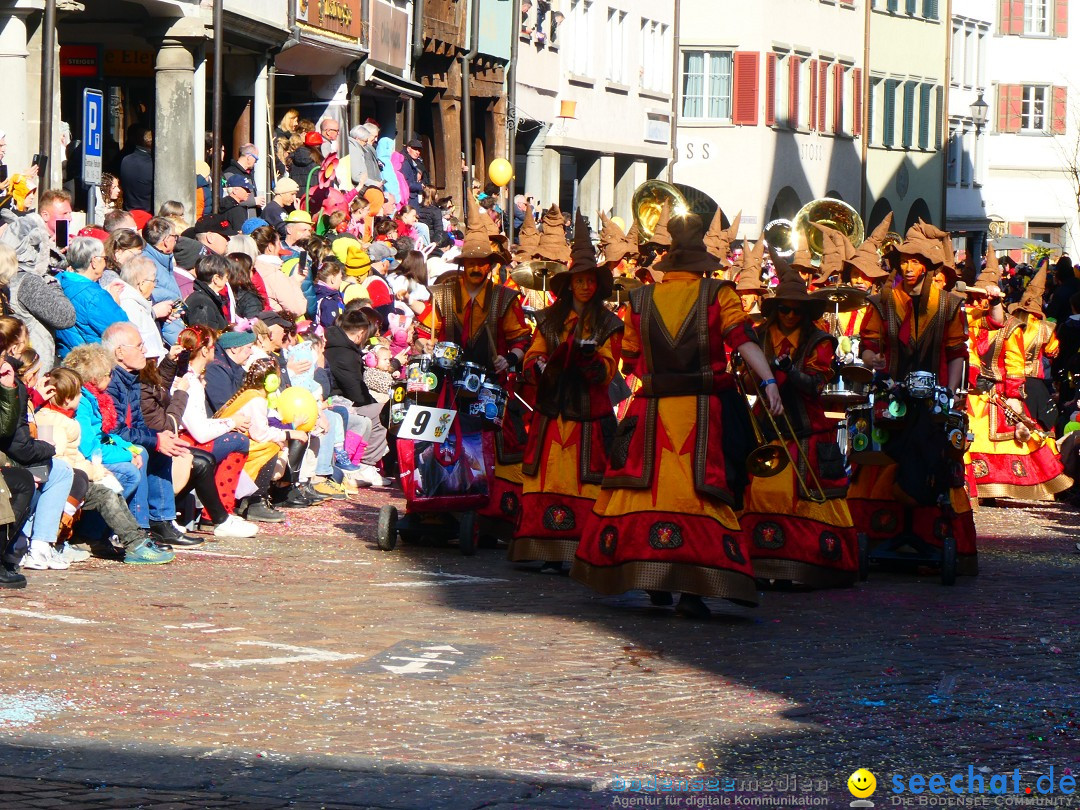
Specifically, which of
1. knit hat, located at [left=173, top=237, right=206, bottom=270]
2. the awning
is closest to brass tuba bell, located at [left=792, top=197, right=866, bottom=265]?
the awning

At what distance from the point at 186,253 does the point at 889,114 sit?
49.1 metres

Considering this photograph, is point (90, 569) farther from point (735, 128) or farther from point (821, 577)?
point (735, 128)

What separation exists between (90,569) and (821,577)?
13.2ft

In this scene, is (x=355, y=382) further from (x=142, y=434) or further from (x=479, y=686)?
(x=479, y=686)

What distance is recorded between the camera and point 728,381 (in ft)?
35.3

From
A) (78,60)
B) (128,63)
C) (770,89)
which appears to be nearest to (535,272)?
(78,60)

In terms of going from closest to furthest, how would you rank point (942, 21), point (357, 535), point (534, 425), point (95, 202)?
point (534, 425) → point (357, 535) → point (95, 202) → point (942, 21)

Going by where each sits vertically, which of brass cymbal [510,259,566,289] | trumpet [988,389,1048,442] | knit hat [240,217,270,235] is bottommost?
trumpet [988,389,1048,442]

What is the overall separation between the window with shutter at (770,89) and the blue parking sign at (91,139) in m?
36.9

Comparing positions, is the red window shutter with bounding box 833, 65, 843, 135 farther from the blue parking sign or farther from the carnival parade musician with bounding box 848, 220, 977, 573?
the carnival parade musician with bounding box 848, 220, 977, 573

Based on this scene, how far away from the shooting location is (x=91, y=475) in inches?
477

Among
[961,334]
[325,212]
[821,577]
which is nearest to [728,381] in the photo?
[821,577]

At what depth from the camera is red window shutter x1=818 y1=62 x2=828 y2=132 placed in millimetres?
58219

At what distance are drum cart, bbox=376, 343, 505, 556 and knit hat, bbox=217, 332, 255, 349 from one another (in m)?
1.31
